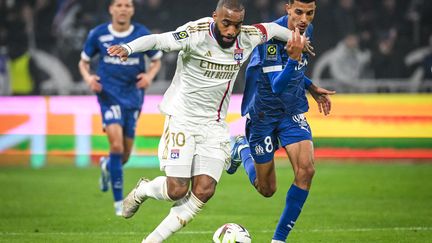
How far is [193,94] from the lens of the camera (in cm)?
830

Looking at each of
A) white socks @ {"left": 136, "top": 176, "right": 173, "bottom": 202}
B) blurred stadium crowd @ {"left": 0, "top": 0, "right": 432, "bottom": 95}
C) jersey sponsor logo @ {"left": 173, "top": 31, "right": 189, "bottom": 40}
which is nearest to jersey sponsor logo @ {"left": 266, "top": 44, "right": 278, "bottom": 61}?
jersey sponsor logo @ {"left": 173, "top": 31, "right": 189, "bottom": 40}

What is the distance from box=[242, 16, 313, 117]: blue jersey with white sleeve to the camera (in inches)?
357

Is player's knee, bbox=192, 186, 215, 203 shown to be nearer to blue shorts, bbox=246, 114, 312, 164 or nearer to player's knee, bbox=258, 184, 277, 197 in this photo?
blue shorts, bbox=246, 114, 312, 164

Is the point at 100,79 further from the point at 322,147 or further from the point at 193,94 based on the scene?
the point at 322,147

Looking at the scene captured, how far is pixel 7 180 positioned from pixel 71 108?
3258 mm

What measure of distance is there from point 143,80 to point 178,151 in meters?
4.38

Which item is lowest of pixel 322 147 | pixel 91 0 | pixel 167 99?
pixel 322 147

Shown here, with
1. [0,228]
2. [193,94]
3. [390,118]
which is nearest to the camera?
[193,94]

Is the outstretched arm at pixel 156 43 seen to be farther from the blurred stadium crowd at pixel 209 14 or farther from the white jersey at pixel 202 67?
the blurred stadium crowd at pixel 209 14

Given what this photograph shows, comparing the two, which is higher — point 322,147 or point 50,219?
point 50,219

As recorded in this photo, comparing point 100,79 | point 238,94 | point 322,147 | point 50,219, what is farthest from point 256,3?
point 50,219

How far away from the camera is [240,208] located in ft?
40.7

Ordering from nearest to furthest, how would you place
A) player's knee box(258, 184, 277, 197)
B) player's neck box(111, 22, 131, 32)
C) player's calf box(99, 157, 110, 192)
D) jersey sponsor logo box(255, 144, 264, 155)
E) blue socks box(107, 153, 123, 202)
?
jersey sponsor logo box(255, 144, 264, 155) < player's knee box(258, 184, 277, 197) < blue socks box(107, 153, 123, 202) < player's neck box(111, 22, 131, 32) < player's calf box(99, 157, 110, 192)

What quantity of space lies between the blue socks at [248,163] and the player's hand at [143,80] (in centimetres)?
254
